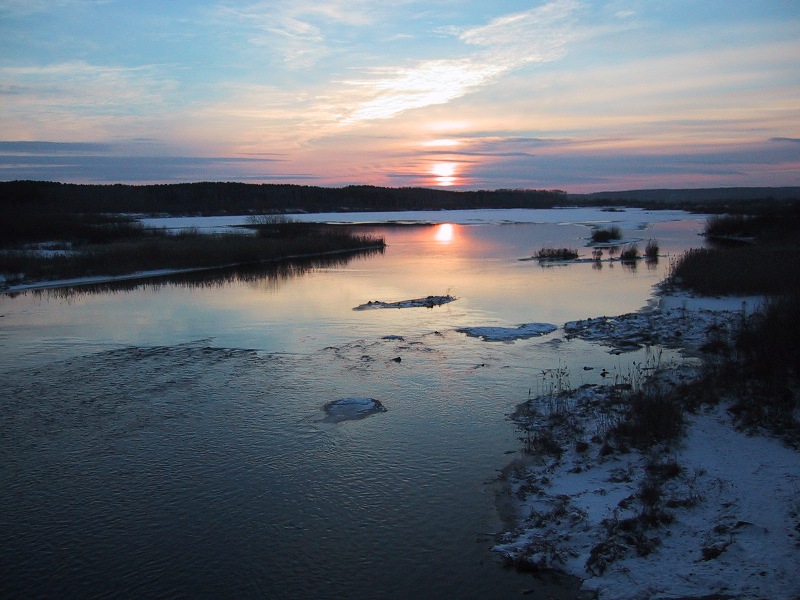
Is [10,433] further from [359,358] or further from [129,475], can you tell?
→ [359,358]

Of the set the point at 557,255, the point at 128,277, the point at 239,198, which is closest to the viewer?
the point at 128,277

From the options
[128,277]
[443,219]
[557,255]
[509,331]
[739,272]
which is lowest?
[509,331]

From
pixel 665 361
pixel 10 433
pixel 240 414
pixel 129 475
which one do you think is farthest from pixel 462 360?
pixel 10 433

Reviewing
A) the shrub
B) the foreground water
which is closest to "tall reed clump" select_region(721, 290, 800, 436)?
the shrub

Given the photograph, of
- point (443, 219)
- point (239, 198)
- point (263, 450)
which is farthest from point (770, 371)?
point (239, 198)

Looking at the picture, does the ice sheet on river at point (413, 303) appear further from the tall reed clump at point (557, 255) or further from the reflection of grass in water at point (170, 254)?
the reflection of grass in water at point (170, 254)

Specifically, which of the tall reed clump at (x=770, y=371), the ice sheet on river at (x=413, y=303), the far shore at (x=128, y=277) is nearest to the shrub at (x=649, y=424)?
the tall reed clump at (x=770, y=371)

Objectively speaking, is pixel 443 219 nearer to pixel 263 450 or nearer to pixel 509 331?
pixel 509 331
